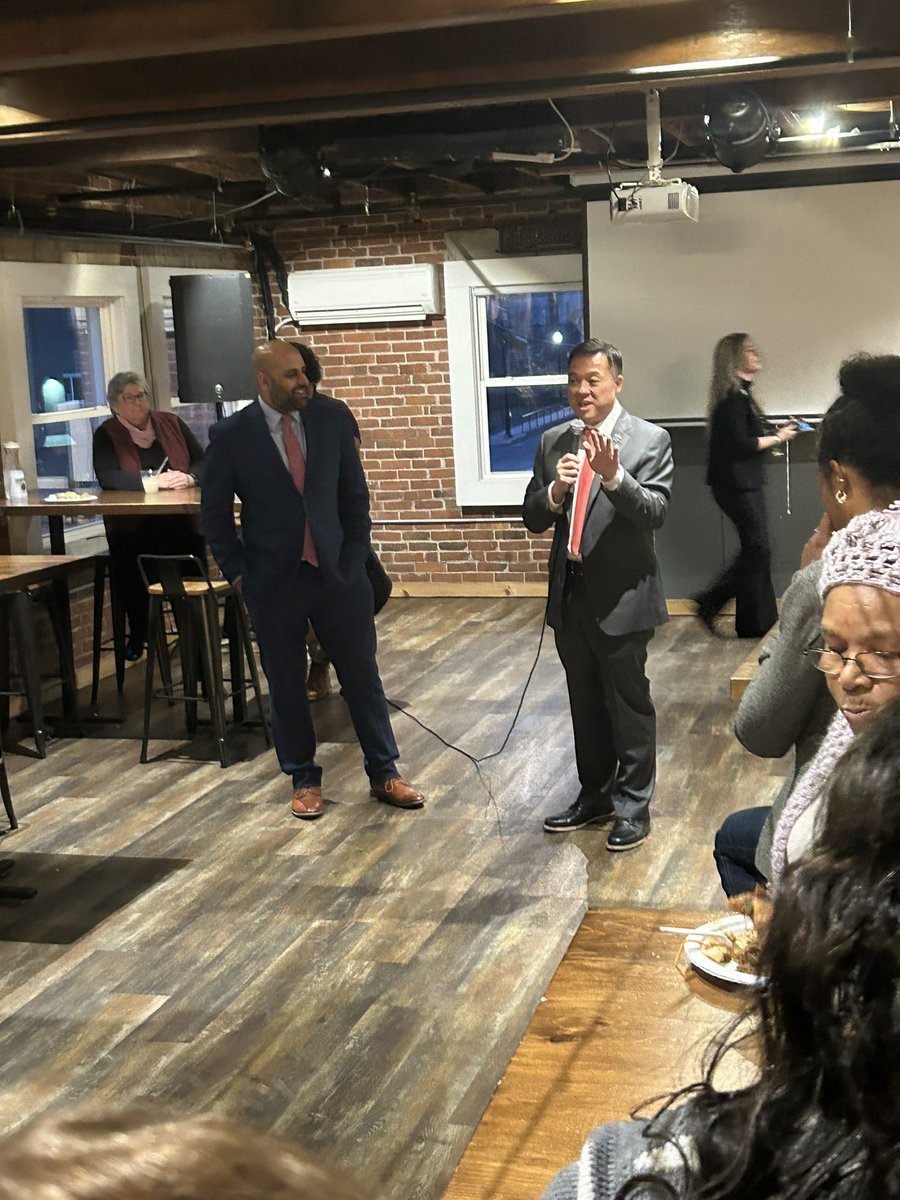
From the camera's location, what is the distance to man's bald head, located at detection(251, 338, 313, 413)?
4801 mm

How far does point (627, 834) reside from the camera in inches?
179

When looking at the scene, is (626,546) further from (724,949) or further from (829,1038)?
(829,1038)

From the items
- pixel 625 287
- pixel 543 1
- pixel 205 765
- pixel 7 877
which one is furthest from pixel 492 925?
pixel 625 287

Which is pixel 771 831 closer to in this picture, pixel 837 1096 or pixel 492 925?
pixel 837 1096

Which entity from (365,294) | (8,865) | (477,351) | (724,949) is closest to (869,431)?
(724,949)

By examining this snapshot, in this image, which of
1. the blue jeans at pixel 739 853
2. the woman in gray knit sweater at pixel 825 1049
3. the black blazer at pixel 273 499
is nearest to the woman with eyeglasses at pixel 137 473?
the black blazer at pixel 273 499

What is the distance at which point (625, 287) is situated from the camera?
8.37 metres

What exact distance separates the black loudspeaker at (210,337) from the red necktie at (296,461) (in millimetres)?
3129

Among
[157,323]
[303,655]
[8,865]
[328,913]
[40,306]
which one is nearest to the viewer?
[328,913]

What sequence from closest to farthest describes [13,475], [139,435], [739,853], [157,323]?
[739,853] < [13,475] < [139,435] < [157,323]

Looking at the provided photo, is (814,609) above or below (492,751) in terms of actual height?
above

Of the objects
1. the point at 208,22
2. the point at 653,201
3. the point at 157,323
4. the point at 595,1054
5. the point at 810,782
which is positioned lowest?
the point at 595,1054

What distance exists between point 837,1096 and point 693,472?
7734 millimetres

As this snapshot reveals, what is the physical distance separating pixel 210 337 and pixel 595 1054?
6.66 m
